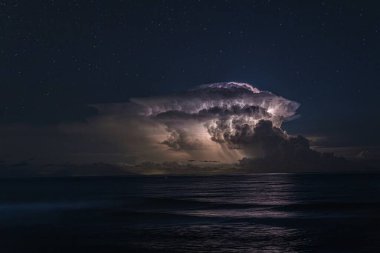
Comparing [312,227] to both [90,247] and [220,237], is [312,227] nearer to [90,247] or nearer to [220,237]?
[220,237]

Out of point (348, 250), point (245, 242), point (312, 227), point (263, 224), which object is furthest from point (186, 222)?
point (348, 250)

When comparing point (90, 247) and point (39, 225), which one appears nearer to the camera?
point (90, 247)

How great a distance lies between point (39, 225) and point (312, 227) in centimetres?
2706

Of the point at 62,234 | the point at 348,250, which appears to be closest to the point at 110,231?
the point at 62,234

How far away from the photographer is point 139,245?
35594 millimetres

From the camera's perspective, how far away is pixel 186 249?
109ft

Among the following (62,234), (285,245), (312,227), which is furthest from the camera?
(312,227)

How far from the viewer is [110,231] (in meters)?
44.7

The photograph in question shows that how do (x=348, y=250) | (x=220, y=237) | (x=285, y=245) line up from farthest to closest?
(x=220, y=237)
(x=285, y=245)
(x=348, y=250)

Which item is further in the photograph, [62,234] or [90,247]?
[62,234]

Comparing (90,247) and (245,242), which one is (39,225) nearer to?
(90,247)

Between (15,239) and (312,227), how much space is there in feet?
85.6

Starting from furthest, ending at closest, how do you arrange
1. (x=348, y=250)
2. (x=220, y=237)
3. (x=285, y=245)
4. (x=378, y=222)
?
1. (x=378, y=222)
2. (x=220, y=237)
3. (x=285, y=245)
4. (x=348, y=250)

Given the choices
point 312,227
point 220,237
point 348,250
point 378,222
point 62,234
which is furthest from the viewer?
point 378,222
